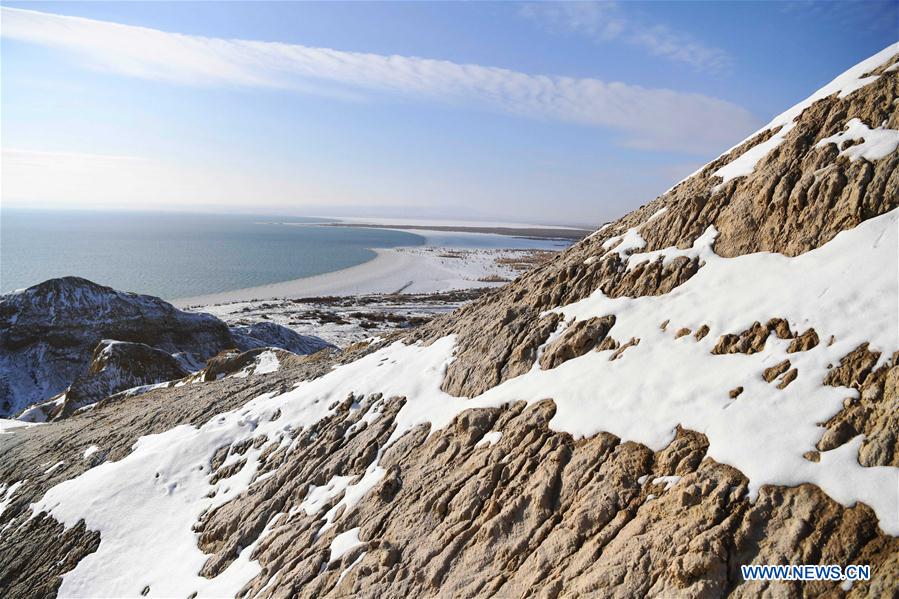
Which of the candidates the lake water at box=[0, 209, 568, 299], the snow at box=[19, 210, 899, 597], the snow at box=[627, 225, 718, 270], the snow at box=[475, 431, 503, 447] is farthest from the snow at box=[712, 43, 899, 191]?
the lake water at box=[0, 209, 568, 299]

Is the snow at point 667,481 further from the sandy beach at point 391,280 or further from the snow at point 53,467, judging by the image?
the sandy beach at point 391,280

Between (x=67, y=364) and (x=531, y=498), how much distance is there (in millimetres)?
42895

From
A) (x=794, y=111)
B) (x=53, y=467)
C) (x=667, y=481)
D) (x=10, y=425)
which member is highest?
(x=794, y=111)

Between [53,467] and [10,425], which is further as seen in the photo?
[10,425]

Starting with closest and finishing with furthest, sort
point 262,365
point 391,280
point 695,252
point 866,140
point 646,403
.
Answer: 1. point 646,403
2. point 866,140
3. point 695,252
4. point 262,365
5. point 391,280

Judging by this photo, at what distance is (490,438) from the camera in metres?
9.90

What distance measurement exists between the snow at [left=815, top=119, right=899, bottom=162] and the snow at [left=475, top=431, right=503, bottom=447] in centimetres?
883

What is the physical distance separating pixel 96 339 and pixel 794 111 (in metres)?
46.6

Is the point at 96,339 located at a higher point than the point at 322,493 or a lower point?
lower

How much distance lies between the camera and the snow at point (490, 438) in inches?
384

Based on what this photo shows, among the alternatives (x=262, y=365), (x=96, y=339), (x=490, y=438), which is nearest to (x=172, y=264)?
(x=96, y=339)

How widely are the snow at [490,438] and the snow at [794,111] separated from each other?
26.5ft

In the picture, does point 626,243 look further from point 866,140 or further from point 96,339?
point 96,339

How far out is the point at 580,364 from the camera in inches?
402
